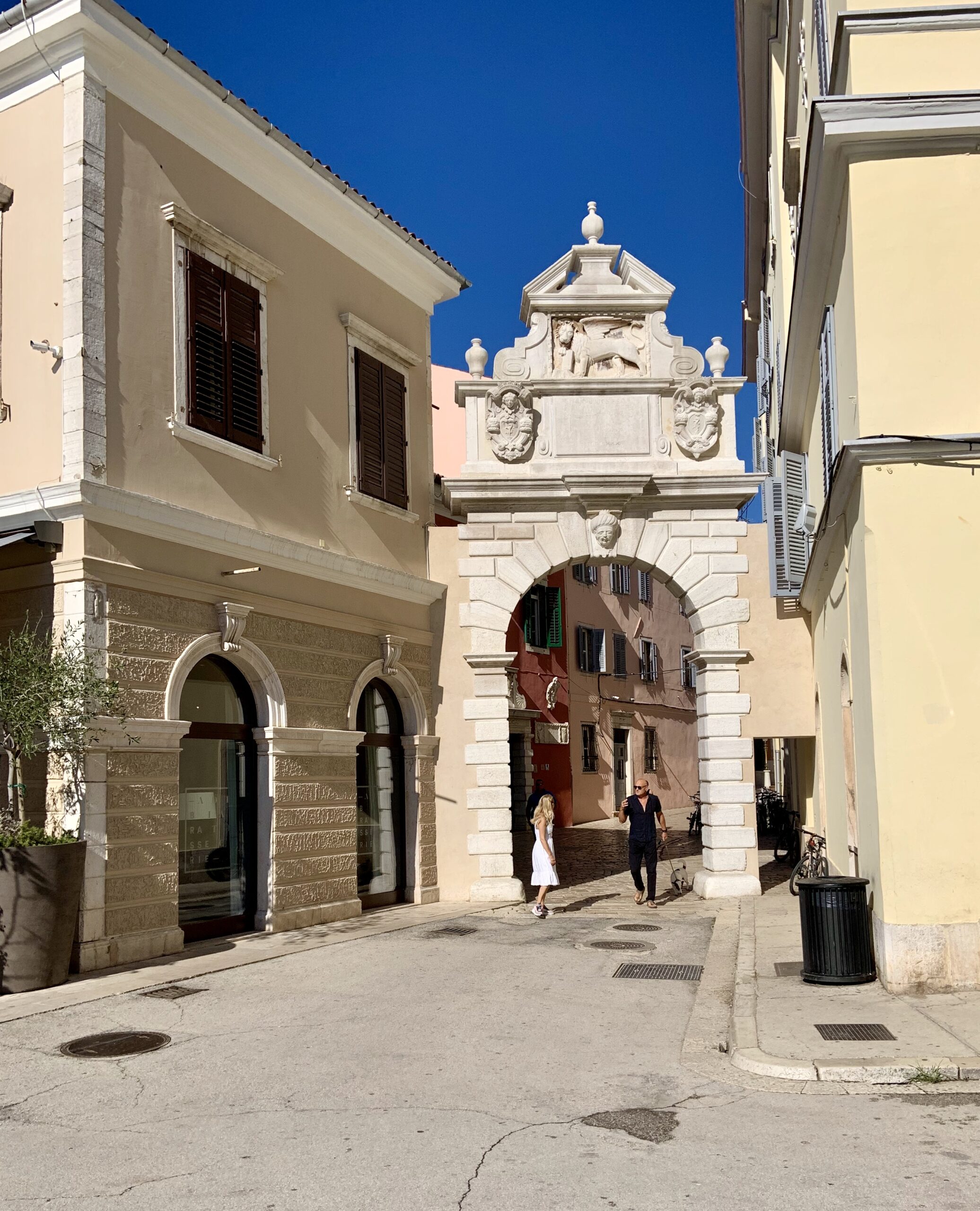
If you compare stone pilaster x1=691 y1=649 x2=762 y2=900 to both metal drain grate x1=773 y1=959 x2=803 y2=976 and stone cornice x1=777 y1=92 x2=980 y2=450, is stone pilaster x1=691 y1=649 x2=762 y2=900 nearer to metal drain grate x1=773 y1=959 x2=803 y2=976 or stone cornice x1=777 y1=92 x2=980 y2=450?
metal drain grate x1=773 y1=959 x2=803 y2=976

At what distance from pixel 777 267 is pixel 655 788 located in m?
25.8

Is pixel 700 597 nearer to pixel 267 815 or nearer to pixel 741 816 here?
pixel 741 816

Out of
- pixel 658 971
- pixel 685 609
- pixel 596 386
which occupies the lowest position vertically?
pixel 658 971

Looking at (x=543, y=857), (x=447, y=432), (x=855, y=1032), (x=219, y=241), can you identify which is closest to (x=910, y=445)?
(x=855, y=1032)

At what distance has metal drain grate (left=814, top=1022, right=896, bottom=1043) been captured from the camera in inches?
305

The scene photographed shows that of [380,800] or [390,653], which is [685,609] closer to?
[390,653]

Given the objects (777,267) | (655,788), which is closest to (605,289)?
(777,267)

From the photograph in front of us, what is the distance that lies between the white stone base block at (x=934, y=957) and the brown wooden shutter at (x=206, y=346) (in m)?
8.52

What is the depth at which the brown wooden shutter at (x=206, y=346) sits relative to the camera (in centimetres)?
1328

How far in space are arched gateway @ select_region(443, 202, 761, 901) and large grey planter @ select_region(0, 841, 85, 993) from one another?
7.88 meters

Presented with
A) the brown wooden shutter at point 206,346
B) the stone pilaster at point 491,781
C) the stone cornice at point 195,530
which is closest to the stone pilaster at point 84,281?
the stone cornice at point 195,530

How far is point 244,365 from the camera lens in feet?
46.3

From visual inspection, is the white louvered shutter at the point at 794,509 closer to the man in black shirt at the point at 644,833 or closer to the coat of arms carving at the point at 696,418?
the coat of arms carving at the point at 696,418

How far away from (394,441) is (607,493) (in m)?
3.10
